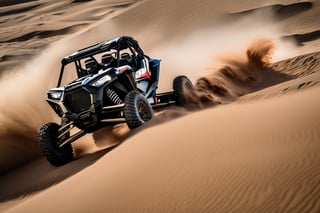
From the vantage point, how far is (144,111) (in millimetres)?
7914

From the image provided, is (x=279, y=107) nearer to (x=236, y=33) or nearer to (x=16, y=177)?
(x=16, y=177)

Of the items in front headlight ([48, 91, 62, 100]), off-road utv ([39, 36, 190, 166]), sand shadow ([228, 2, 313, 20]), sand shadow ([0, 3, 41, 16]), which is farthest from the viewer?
sand shadow ([0, 3, 41, 16])

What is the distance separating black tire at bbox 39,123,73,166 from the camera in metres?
7.81

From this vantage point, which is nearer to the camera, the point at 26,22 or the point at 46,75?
the point at 46,75

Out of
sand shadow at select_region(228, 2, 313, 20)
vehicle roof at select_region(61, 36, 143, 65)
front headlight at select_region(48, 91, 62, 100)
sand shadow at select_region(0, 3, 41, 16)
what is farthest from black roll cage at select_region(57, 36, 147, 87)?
sand shadow at select_region(0, 3, 41, 16)

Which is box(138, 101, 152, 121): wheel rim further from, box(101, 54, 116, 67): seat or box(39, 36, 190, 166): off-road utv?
box(101, 54, 116, 67): seat

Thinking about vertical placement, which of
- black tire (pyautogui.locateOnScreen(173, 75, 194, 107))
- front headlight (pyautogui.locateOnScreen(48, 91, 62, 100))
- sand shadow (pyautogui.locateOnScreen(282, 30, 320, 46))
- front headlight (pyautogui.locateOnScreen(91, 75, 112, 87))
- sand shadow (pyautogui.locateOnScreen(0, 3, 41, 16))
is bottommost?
sand shadow (pyautogui.locateOnScreen(282, 30, 320, 46))

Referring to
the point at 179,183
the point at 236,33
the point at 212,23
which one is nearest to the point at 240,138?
the point at 179,183

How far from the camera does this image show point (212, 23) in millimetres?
23016

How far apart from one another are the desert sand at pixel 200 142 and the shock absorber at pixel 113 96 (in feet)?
2.17

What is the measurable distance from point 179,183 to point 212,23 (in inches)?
Result: 748

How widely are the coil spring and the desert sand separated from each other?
661 mm

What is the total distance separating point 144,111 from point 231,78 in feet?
13.8

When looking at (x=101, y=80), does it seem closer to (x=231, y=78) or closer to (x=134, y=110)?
(x=134, y=110)
